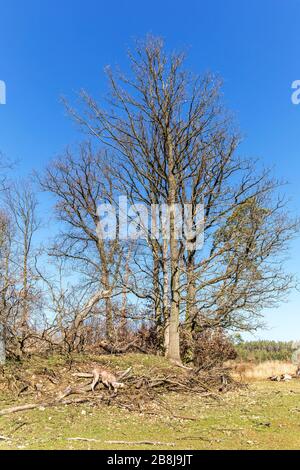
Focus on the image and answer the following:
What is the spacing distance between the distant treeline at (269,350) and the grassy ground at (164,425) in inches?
820

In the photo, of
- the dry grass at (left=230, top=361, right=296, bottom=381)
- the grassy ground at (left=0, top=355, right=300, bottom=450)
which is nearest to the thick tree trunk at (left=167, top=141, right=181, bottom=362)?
the grassy ground at (left=0, top=355, right=300, bottom=450)

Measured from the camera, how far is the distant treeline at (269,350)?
29.7m

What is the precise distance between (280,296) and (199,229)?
4186mm

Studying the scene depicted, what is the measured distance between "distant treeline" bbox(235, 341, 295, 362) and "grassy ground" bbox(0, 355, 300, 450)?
68.4 ft

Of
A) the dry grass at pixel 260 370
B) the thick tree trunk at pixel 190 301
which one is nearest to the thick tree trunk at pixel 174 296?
the thick tree trunk at pixel 190 301

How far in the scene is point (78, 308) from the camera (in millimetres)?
13477

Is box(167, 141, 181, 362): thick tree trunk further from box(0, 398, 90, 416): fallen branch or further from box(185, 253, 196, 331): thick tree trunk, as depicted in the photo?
box(0, 398, 90, 416): fallen branch

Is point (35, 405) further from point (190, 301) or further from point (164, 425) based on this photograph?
point (190, 301)

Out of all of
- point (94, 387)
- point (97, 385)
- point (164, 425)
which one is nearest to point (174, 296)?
point (97, 385)

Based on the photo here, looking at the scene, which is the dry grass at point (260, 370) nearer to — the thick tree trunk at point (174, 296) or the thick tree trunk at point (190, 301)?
the thick tree trunk at point (190, 301)

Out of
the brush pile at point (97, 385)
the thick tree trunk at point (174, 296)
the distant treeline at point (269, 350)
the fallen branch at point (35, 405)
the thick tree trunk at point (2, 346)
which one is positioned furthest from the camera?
the distant treeline at point (269, 350)
